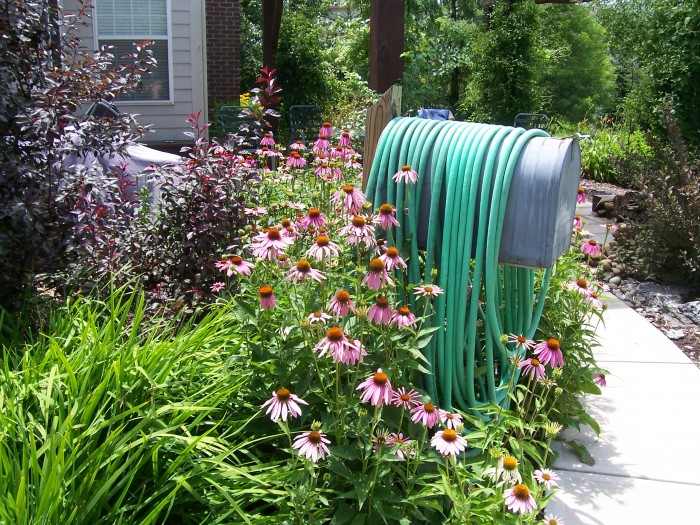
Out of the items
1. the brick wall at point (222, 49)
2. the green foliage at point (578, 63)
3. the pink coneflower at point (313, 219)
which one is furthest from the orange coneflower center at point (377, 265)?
the green foliage at point (578, 63)

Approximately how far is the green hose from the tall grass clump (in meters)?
0.78

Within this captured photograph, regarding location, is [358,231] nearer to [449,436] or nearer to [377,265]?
[377,265]

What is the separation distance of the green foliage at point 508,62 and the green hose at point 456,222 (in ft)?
27.9

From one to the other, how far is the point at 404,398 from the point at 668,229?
3888mm

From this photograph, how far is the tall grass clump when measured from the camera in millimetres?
1881

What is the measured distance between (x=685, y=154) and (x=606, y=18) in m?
14.2

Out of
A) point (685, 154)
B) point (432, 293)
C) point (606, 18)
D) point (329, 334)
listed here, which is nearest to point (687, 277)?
point (685, 154)

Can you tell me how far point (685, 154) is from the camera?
590 centimetres

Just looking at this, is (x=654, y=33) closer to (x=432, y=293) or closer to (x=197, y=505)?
(x=432, y=293)

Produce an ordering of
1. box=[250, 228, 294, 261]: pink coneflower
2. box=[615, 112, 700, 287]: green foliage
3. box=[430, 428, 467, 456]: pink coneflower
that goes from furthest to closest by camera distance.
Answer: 1. box=[615, 112, 700, 287]: green foliage
2. box=[250, 228, 294, 261]: pink coneflower
3. box=[430, 428, 467, 456]: pink coneflower

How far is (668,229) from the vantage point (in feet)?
17.6

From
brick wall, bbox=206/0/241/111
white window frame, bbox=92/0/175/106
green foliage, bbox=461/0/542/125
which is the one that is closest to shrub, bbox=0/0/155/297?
white window frame, bbox=92/0/175/106

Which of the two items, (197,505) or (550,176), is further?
(550,176)

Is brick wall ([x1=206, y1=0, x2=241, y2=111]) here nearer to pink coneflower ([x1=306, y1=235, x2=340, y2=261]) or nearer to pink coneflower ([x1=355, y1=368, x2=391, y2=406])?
pink coneflower ([x1=306, y1=235, x2=340, y2=261])
